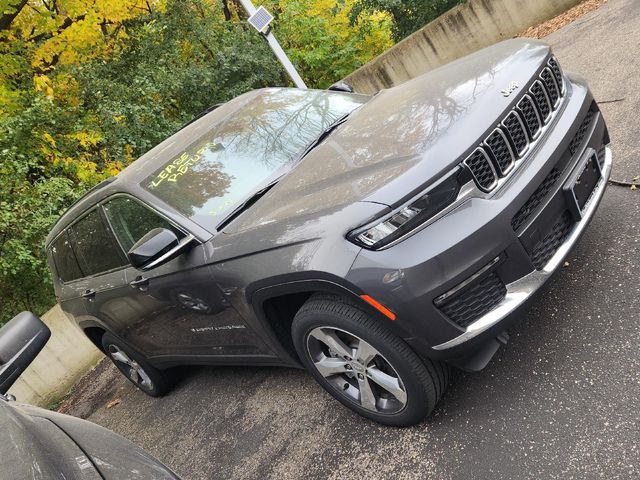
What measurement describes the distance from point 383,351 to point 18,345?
1605mm

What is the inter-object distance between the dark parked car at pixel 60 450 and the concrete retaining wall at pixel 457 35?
10.3 meters

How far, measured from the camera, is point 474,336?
230cm

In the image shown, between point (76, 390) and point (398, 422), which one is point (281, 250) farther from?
point (76, 390)

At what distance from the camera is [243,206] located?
3.02 m

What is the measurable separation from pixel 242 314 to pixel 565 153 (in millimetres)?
1898

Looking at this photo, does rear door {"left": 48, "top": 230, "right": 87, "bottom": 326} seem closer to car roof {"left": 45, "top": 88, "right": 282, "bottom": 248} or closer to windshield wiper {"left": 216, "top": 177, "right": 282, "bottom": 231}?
car roof {"left": 45, "top": 88, "right": 282, "bottom": 248}

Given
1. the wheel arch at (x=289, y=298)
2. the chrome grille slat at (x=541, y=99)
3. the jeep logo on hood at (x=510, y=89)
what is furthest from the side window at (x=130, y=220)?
the chrome grille slat at (x=541, y=99)

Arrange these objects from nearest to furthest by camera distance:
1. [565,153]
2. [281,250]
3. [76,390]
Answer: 1. [281,250]
2. [565,153]
3. [76,390]

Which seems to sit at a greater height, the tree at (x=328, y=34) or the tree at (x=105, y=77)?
the tree at (x=105, y=77)

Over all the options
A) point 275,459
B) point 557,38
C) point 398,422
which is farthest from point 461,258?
point 557,38

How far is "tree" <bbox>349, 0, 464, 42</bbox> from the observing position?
11430mm

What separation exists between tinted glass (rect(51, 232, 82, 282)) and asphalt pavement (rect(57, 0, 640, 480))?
4.39ft

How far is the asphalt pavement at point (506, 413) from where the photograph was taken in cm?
231

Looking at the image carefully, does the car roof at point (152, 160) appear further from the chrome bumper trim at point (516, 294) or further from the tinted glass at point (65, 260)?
the chrome bumper trim at point (516, 294)
